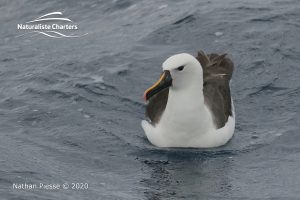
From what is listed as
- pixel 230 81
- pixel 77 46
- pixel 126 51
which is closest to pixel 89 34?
pixel 77 46

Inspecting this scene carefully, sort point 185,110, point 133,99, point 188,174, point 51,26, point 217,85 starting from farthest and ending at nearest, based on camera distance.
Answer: point 51,26
point 133,99
point 217,85
point 185,110
point 188,174

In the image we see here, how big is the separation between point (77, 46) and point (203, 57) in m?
4.22

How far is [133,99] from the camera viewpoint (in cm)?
1420

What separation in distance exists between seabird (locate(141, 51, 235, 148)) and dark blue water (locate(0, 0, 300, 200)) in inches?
8.4

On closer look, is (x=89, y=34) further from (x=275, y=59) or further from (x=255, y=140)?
(x=255, y=140)

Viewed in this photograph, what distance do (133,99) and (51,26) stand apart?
17.7 ft

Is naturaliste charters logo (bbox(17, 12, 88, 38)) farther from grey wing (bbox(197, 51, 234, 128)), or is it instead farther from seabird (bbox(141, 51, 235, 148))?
seabird (bbox(141, 51, 235, 148))

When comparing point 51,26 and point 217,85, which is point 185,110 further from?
point 51,26

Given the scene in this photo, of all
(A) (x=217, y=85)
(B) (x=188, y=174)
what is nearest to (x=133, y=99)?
(A) (x=217, y=85)

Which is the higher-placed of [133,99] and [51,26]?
[133,99]

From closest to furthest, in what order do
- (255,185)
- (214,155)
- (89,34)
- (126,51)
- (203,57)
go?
(255,185)
(214,155)
(203,57)
(126,51)
(89,34)

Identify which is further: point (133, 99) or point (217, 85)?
point (133, 99)

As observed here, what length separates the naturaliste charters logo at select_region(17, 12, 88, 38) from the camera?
1839cm

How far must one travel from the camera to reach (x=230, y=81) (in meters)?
14.7
